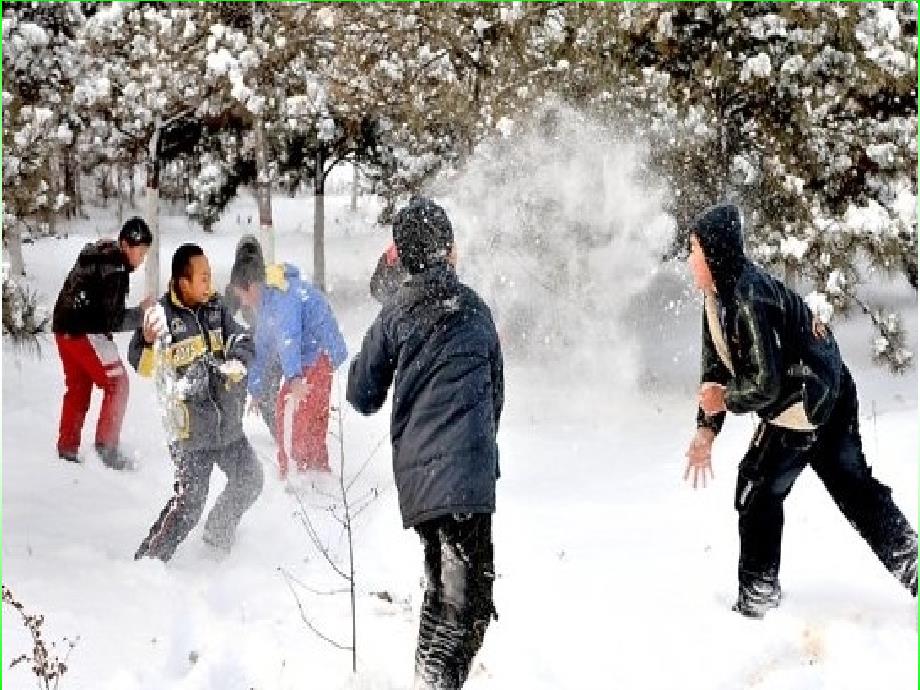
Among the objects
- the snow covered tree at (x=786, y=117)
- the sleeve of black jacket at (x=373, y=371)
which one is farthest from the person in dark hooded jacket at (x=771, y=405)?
the snow covered tree at (x=786, y=117)

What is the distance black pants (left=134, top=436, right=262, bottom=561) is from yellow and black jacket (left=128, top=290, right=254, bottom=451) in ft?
0.32

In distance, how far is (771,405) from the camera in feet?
13.6

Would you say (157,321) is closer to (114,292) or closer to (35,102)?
(114,292)

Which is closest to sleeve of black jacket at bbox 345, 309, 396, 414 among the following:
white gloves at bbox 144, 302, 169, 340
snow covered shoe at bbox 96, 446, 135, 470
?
white gloves at bbox 144, 302, 169, 340

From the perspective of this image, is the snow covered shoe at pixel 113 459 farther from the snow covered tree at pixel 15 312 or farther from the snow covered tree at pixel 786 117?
the snow covered tree at pixel 786 117

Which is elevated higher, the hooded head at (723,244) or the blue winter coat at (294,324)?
the hooded head at (723,244)

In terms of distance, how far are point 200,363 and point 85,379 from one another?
2.27m

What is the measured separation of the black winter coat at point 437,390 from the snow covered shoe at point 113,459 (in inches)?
176

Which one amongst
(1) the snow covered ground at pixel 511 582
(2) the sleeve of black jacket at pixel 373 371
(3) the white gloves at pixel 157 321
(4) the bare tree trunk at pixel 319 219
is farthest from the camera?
(4) the bare tree trunk at pixel 319 219

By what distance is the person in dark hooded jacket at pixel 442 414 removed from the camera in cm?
364

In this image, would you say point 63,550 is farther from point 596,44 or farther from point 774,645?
point 596,44

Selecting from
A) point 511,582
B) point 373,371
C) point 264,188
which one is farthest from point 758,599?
point 264,188

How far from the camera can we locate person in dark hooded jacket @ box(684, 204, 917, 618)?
159 inches

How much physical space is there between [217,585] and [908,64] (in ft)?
33.0
